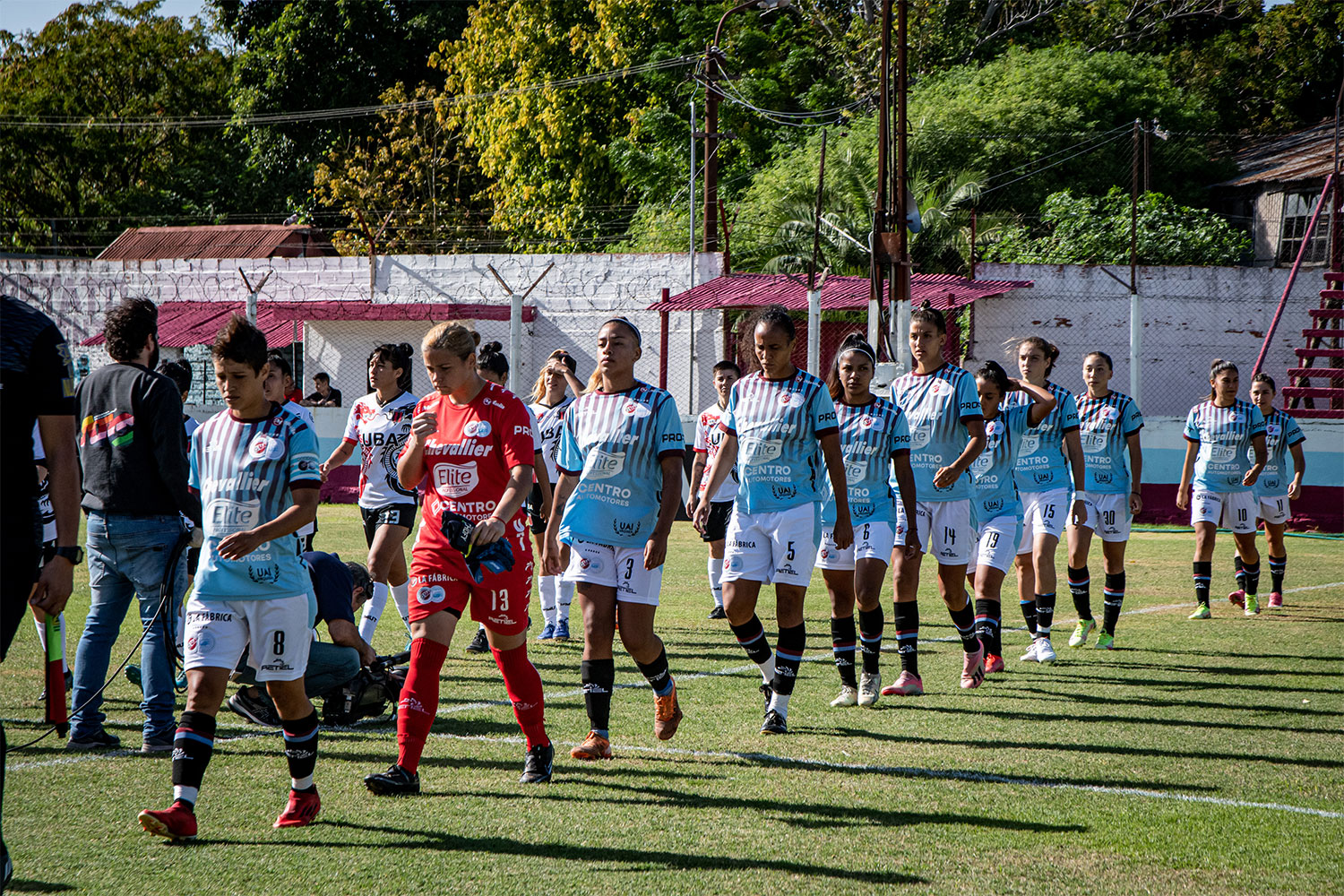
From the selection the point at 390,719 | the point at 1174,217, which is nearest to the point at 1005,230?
the point at 1174,217

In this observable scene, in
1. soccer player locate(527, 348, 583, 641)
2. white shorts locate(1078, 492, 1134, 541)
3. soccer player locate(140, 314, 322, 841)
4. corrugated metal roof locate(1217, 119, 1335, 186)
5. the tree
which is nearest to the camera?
soccer player locate(140, 314, 322, 841)

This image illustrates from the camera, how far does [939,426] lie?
838 cm

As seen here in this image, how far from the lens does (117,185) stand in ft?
153

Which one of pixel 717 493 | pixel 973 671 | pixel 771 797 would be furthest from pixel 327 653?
pixel 717 493

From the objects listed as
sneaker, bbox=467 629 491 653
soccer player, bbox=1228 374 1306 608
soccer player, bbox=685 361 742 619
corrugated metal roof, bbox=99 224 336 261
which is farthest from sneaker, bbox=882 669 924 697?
corrugated metal roof, bbox=99 224 336 261

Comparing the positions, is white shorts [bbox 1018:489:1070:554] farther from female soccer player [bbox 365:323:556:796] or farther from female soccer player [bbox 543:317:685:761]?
female soccer player [bbox 365:323:556:796]

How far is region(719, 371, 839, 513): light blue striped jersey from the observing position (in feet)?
23.4

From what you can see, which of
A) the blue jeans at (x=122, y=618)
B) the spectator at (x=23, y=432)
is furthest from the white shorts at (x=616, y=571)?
the spectator at (x=23, y=432)

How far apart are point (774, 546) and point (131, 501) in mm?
3350

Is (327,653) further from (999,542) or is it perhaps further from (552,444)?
(999,542)

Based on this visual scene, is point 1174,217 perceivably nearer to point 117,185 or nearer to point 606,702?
point 606,702

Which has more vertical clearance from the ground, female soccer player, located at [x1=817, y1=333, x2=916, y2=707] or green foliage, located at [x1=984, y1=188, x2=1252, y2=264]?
green foliage, located at [x1=984, y1=188, x2=1252, y2=264]

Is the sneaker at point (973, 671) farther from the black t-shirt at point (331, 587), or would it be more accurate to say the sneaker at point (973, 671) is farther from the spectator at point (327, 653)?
the black t-shirt at point (331, 587)

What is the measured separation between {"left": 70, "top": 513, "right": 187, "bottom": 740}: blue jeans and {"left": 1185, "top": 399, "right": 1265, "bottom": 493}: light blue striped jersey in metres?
9.63
